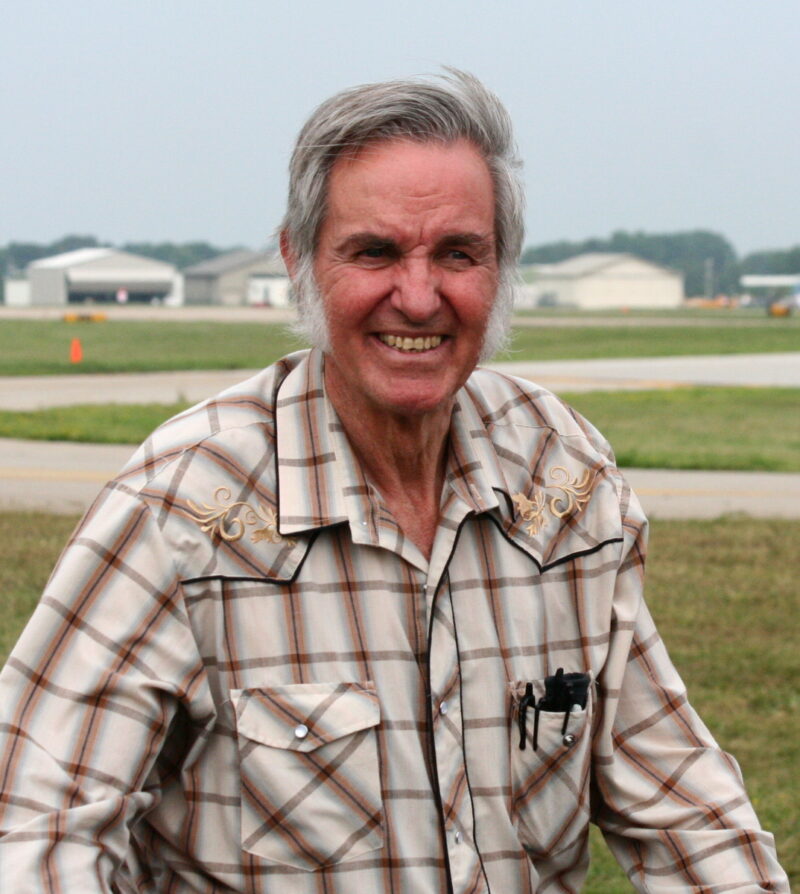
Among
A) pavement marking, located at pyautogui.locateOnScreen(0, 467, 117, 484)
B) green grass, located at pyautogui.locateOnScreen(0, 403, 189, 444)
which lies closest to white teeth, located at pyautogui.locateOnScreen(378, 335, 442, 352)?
pavement marking, located at pyautogui.locateOnScreen(0, 467, 117, 484)

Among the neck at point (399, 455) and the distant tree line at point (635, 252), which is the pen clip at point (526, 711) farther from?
→ the distant tree line at point (635, 252)

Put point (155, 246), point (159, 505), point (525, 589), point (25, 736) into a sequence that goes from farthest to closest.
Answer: point (155, 246) < point (525, 589) < point (159, 505) < point (25, 736)

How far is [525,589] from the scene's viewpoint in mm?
1997

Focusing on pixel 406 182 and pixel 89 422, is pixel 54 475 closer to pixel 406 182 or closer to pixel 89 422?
pixel 89 422

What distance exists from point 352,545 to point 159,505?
256mm

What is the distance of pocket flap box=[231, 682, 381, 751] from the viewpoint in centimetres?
182

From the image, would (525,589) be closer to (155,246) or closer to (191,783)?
(191,783)

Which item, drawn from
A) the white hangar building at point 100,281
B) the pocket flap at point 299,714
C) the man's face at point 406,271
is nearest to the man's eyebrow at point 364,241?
the man's face at point 406,271

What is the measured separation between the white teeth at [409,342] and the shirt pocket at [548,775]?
0.46 m

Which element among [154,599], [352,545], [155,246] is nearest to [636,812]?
[352,545]

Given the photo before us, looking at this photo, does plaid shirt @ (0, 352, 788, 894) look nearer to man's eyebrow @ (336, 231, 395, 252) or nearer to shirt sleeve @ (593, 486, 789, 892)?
shirt sleeve @ (593, 486, 789, 892)

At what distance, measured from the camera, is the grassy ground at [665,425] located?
12242mm

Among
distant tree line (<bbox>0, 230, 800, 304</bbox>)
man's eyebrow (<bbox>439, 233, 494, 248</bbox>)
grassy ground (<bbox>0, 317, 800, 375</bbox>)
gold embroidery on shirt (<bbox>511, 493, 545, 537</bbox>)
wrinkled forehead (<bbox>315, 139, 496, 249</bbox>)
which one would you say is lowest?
distant tree line (<bbox>0, 230, 800, 304</bbox>)

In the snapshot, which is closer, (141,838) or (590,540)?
(141,838)
